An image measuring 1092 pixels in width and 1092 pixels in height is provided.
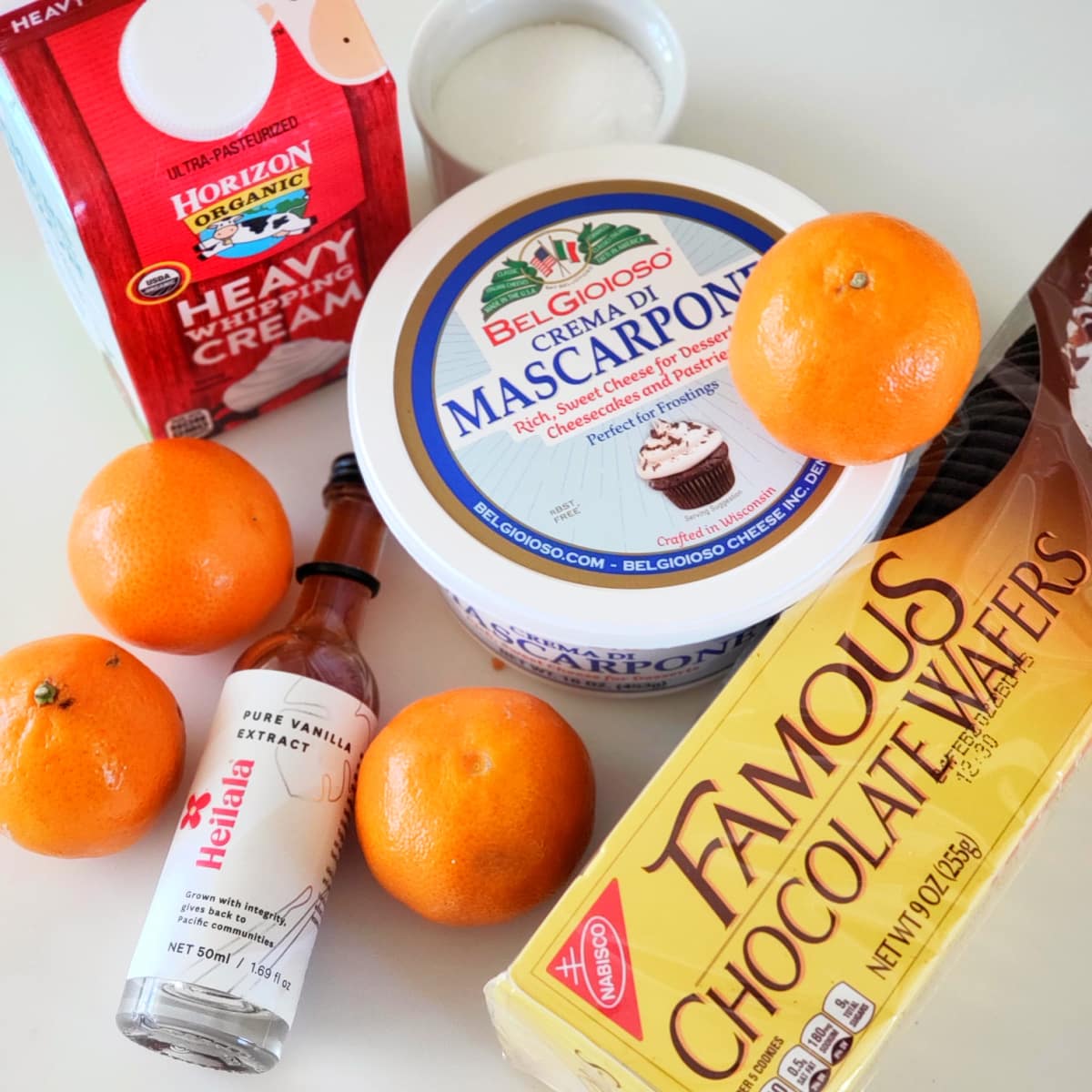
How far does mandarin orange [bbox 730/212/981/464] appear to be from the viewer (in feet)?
2.41

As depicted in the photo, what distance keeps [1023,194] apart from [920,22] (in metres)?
0.22

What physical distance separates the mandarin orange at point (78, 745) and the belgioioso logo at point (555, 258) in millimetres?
374

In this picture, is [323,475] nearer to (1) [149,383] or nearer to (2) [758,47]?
(1) [149,383]

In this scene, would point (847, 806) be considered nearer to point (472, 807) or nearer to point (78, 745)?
point (472, 807)

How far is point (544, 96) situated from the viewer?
1.05 meters

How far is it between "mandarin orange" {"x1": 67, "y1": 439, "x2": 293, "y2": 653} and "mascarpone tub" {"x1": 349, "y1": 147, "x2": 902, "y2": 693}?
10 centimetres

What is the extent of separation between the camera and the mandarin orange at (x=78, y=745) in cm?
78

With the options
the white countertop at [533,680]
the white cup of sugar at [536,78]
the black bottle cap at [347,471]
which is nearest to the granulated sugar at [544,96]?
the white cup of sugar at [536,78]

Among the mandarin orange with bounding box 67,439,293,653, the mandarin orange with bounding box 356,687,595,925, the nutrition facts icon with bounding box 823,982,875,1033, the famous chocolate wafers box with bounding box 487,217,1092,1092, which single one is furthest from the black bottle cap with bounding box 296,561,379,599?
the nutrition facts icon with bounding box 823,982,875,1033

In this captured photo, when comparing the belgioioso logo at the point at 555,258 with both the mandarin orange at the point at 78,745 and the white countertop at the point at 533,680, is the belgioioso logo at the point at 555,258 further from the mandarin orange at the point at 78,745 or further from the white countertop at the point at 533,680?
the mandarin orange at the point at 78,745

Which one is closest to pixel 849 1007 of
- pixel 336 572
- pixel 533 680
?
pixel 533 680

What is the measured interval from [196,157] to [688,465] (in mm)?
398

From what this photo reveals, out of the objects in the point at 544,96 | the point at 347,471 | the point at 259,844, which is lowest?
the point at 259,844

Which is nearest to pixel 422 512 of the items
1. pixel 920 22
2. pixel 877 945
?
pixel 877 945
